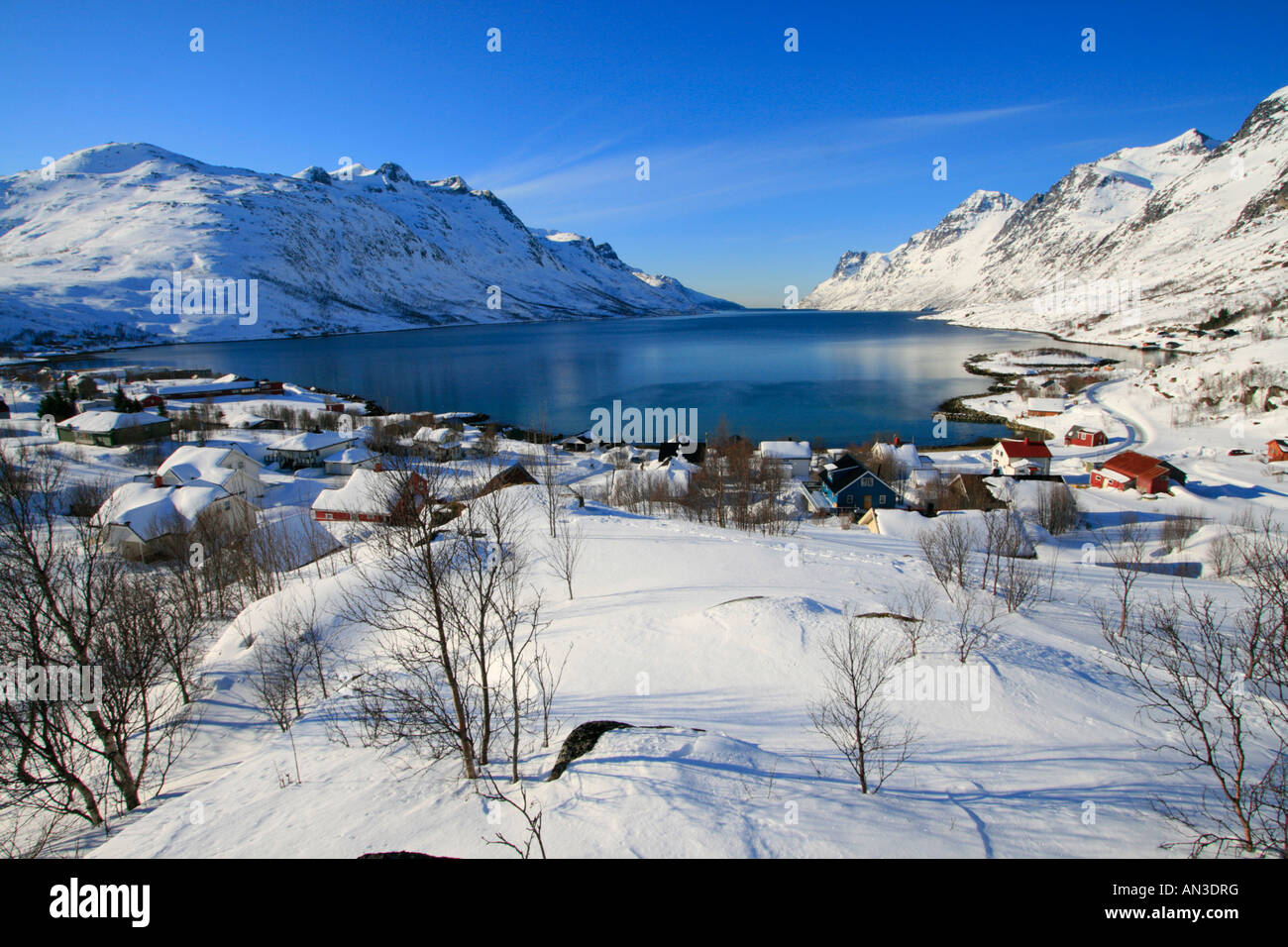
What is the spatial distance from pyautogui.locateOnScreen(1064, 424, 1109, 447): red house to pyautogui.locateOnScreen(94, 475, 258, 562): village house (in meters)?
66.8

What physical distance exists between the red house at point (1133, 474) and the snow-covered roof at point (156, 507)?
57804 mm

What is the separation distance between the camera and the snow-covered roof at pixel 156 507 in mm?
29594

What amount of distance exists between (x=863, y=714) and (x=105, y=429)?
64678mm

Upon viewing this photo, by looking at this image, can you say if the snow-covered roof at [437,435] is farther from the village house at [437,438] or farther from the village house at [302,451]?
the village house at [302,451]

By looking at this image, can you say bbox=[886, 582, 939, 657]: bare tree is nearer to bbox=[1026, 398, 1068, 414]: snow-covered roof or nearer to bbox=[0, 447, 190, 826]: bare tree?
bbox=[0, 447, 190, 826]: bare tree

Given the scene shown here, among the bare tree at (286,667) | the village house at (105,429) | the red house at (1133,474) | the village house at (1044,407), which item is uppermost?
the village house at (1044,407)

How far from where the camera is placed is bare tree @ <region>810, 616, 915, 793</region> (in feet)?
26.7

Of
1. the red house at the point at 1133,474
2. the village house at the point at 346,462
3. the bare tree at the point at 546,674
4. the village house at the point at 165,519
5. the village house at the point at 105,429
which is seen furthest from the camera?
the village house at the point at 105,429

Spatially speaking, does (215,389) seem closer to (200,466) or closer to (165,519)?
(200,466)

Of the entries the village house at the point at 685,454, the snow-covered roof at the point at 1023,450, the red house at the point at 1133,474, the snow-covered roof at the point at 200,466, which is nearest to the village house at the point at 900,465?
the snow-covered roof at the point at 1023,450

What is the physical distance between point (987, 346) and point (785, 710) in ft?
501

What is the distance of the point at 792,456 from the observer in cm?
4700

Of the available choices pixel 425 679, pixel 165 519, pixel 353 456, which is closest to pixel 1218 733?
pixel 425 679

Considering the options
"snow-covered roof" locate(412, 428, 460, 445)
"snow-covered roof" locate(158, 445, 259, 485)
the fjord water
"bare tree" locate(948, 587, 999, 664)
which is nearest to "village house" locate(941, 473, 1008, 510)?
the fjord water
